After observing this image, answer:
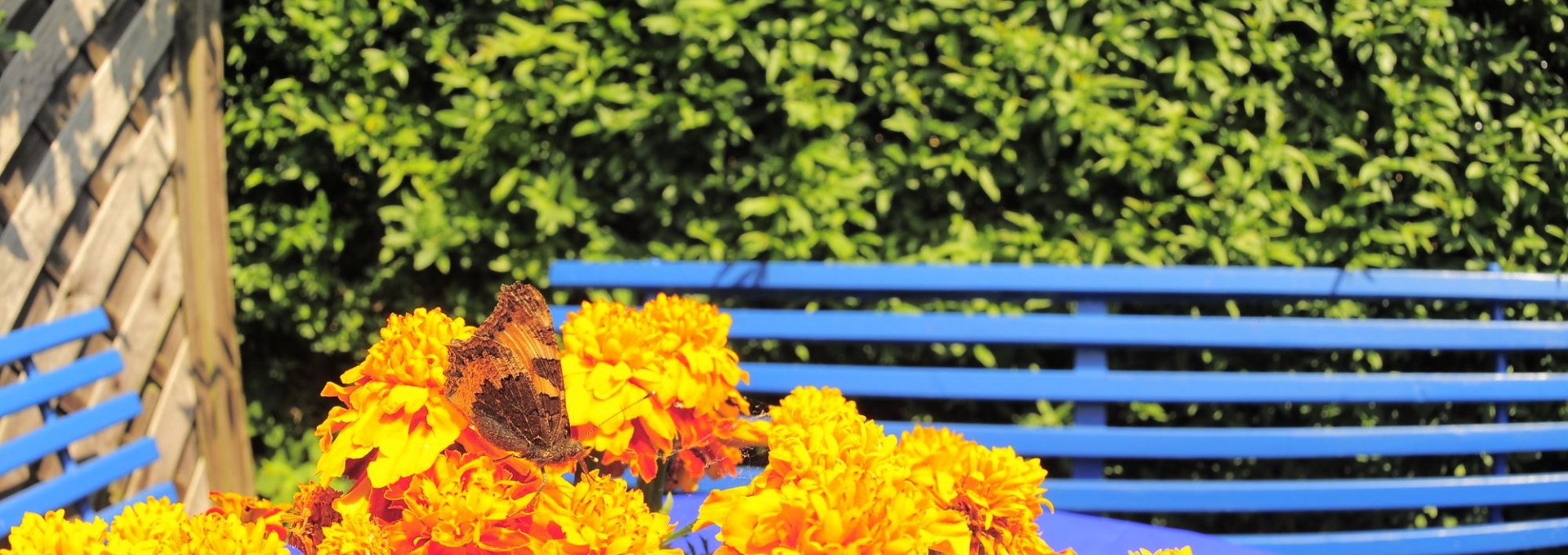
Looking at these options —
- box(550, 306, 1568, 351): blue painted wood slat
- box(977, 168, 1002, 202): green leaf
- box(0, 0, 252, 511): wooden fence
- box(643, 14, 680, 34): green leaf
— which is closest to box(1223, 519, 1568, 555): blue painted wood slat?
box(550, 306, 1568, 351): blue painted wood slat

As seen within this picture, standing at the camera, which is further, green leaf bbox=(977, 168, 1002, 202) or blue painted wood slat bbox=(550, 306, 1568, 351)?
green leaf bbox=(977, 168, 1002, 202)

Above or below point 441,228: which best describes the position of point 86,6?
above

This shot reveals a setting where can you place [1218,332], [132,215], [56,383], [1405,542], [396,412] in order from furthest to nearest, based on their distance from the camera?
[132,215] < [1405,542] < [1218,332] < [56,383] < [396,412]

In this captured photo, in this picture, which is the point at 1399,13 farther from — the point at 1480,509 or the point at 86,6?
the point at 86,6

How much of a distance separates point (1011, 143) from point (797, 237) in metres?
0.53

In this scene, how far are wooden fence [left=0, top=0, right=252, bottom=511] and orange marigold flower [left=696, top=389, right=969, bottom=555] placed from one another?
211 centimetres

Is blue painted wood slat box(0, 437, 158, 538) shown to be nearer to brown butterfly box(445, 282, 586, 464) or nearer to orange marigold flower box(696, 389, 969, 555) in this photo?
brown butterfly box(445, 282, 586, 464)

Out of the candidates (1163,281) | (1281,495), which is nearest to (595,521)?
(1163,281)

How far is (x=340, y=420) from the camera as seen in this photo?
0.68 meters

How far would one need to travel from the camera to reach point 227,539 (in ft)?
1.94

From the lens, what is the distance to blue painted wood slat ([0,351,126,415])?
1.83 m

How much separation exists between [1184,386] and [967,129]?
0.71 m

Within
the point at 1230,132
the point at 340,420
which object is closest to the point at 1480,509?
the point at 1230,132

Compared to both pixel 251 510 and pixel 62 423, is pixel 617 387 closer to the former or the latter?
pixel 251 510
